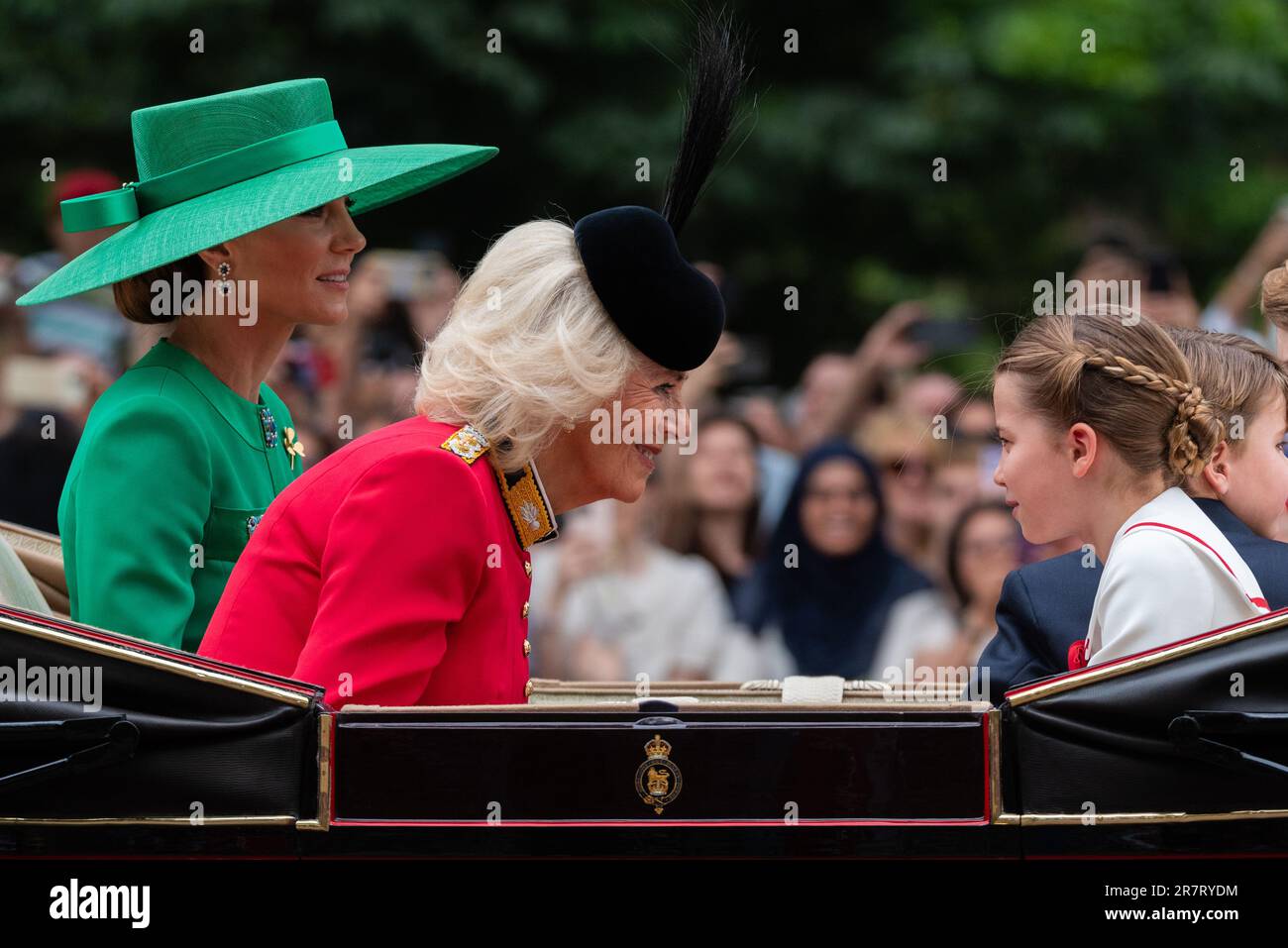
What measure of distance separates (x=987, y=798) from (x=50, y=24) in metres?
9.26

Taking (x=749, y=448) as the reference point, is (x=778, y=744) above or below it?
below

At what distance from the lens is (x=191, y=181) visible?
9.46 feet

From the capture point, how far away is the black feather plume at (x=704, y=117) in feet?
8.61

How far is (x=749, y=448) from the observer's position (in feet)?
18.7

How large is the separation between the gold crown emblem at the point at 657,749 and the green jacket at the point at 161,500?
0.82 metres

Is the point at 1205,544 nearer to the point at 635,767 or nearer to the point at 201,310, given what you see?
the point at 635,767

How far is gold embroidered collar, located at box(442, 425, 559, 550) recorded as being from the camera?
2.45 meters

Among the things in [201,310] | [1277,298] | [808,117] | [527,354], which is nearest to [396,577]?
[527,354]

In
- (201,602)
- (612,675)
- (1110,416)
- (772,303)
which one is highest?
(772,303)

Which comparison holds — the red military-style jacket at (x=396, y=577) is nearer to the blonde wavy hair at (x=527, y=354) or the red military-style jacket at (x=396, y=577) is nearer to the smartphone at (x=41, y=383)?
the blonde wavy hair at (x=527, y=354)

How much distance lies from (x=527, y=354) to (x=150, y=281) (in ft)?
2.59

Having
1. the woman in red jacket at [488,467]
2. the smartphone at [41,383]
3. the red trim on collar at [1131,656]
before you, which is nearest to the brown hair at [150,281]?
the woman in red jacket at [488,467]

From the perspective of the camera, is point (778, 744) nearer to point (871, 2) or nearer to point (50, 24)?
point (50, 24)

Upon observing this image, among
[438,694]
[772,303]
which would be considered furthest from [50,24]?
[438,694]
